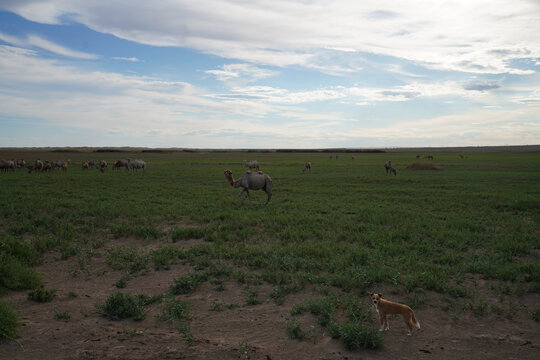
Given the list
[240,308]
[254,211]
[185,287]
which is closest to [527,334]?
[240,308]

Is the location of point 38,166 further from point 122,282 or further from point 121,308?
point 121,308

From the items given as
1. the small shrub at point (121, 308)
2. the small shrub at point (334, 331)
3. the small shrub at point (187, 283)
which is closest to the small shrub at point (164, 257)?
the small shrub at point (187, 283)

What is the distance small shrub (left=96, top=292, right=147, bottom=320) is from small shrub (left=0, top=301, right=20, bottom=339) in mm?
1225

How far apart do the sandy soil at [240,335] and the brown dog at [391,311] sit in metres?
0.20

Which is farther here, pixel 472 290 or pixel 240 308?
pixel 472 290

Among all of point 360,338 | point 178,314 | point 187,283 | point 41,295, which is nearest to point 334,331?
point 360,338

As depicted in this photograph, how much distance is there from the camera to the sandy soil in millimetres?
4770

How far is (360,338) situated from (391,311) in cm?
78

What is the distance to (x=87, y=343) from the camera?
197 inches

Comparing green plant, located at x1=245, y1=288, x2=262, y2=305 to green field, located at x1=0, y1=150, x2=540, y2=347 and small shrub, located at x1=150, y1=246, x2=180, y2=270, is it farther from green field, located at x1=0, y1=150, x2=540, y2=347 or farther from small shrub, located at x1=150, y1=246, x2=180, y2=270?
small shrub, located at x1=150, y1=246, x2=180, y2=270

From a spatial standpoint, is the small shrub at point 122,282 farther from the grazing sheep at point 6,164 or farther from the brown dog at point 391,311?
the grazing sheep at point 6,164

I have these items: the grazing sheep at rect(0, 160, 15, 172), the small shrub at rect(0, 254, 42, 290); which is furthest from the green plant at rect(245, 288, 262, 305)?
the grazing sheep at rect(0, 160, 15, 172)

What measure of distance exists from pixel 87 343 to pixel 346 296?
179 inches

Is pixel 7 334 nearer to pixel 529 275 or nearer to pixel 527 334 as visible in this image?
pixel 527 334
